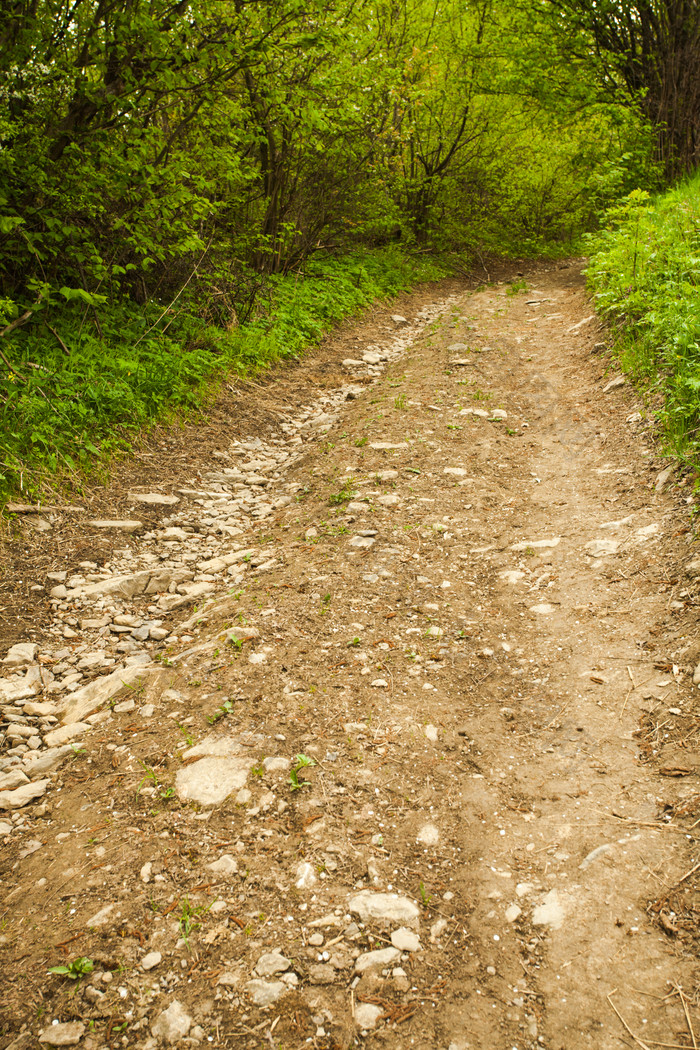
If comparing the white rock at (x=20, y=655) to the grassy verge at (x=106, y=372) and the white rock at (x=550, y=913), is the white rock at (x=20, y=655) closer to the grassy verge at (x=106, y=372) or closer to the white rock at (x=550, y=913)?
the grassy verge at (x=106, y=372)

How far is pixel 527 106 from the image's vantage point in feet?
43.4

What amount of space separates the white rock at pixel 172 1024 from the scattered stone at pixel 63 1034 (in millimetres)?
212

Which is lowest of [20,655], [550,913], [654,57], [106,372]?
[550,913]

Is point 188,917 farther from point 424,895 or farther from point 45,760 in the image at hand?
point 45,760

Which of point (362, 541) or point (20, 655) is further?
point (362, 541)

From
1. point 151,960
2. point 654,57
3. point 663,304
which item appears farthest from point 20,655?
point 654,57

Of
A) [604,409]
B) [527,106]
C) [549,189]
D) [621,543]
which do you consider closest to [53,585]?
[621,543]

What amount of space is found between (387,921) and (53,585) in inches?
116

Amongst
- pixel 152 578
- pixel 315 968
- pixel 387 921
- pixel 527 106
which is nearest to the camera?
pixel 315 968

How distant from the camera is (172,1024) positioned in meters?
1.80

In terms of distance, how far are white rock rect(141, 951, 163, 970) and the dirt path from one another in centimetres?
1

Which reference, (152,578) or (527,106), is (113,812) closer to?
(152,578)

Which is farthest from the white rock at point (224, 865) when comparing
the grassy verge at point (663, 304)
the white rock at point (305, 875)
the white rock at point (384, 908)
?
the grassy verge at point (663, 304)

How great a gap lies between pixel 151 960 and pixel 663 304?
5994 millimetres
